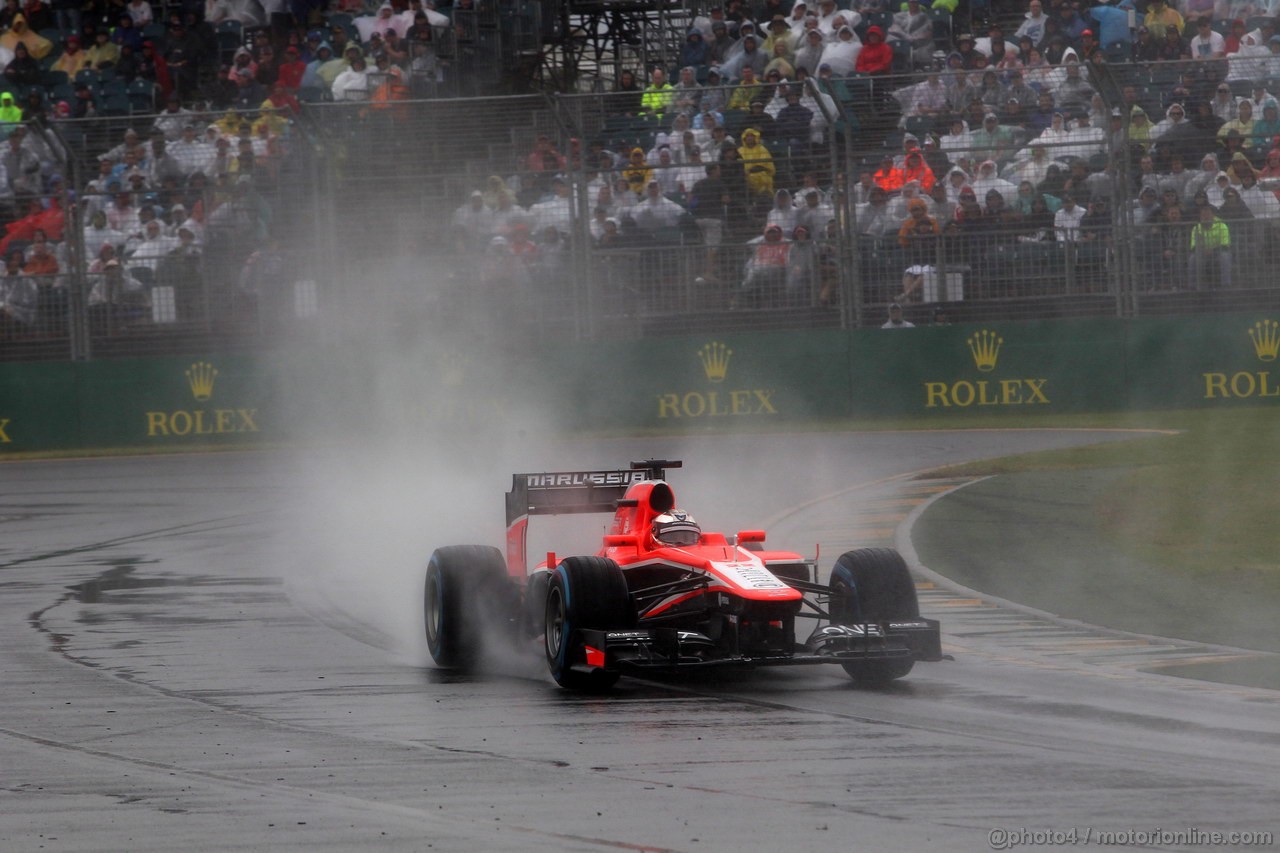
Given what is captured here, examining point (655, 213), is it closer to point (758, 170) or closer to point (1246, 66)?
point (758, 170)

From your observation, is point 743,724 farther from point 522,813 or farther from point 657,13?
point 657,13

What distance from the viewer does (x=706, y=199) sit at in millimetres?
24172

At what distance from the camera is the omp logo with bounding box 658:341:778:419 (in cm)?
2416

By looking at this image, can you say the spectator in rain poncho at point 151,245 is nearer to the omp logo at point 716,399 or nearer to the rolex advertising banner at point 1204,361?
the omp logo at point 716,399

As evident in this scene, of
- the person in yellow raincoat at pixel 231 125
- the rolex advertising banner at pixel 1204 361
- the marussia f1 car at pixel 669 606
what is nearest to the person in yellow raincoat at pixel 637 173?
the person in yellow raincoat at pixel 231 125

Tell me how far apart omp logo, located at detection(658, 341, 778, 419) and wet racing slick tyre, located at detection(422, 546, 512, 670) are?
14336 millimetres

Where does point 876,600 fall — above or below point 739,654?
above

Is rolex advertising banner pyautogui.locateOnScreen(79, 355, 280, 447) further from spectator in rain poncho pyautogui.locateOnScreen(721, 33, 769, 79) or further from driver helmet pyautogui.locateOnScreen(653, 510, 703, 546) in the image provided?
driver helmet pyautogui.locateOnScreen(653, 510, 703, 546)

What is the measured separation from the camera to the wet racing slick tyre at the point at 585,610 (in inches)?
340

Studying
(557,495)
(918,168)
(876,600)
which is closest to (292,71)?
(918,168)

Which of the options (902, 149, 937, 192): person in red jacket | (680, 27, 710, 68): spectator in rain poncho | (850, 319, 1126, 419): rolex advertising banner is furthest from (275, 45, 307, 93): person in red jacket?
(850, 319, 1126, 419): rolex advertising banner

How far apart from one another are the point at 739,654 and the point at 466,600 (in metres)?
1.92

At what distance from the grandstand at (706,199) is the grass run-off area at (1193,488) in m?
2.70

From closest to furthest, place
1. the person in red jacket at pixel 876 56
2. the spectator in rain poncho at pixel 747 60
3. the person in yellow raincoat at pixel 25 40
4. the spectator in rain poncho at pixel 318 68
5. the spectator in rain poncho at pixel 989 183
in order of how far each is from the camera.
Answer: the spectator in rain poncho at pixel 989 183
the person in red jacket at pixel 876 56
the spectator in rain poncho at pixel 747 60
the spectator in rain poncho at pixel 318 68
the person in yellow raincoat at pixel 25 40
